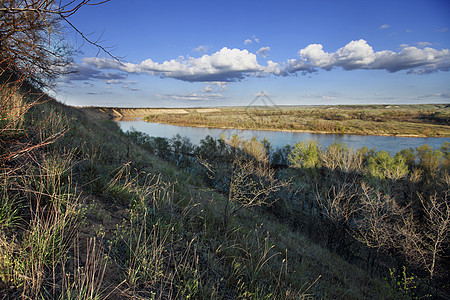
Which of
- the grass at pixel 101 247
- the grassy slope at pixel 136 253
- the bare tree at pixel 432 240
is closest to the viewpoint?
the grass at pixel 101 247

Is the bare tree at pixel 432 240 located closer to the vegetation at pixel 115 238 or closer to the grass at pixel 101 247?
the vegetation at pixel 115 238

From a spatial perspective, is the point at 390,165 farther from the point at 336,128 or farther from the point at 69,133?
the point at 336,128

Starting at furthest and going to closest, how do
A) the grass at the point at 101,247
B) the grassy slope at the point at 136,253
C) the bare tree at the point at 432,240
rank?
the bare tree at the point at 432,240 < the grassy slope at the point at 136,253 < the grass at the point at 101,247

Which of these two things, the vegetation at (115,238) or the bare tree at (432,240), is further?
the bare tree at (432,240)

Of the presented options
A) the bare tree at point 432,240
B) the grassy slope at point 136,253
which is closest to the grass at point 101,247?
the grassy slope at point 136,253

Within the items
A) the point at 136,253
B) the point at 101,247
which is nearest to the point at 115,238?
the point at 101,247

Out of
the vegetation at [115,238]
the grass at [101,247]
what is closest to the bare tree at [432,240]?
the vegetation at [115,238]

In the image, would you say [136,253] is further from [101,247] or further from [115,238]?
[115,238]

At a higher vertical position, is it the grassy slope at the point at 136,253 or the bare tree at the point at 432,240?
the grassy slope at the point at 136,253

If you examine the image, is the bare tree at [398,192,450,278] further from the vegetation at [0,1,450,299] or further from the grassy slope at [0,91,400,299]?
the grassy slope at [0,91,400,299]

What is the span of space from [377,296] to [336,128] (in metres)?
83.4

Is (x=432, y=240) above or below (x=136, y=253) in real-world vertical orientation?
below

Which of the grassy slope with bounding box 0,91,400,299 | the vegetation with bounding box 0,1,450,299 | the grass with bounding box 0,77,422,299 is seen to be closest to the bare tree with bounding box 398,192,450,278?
the vegetation with bounding box 0,1,450,299

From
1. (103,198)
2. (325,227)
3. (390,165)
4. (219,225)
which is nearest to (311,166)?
(390,165)
